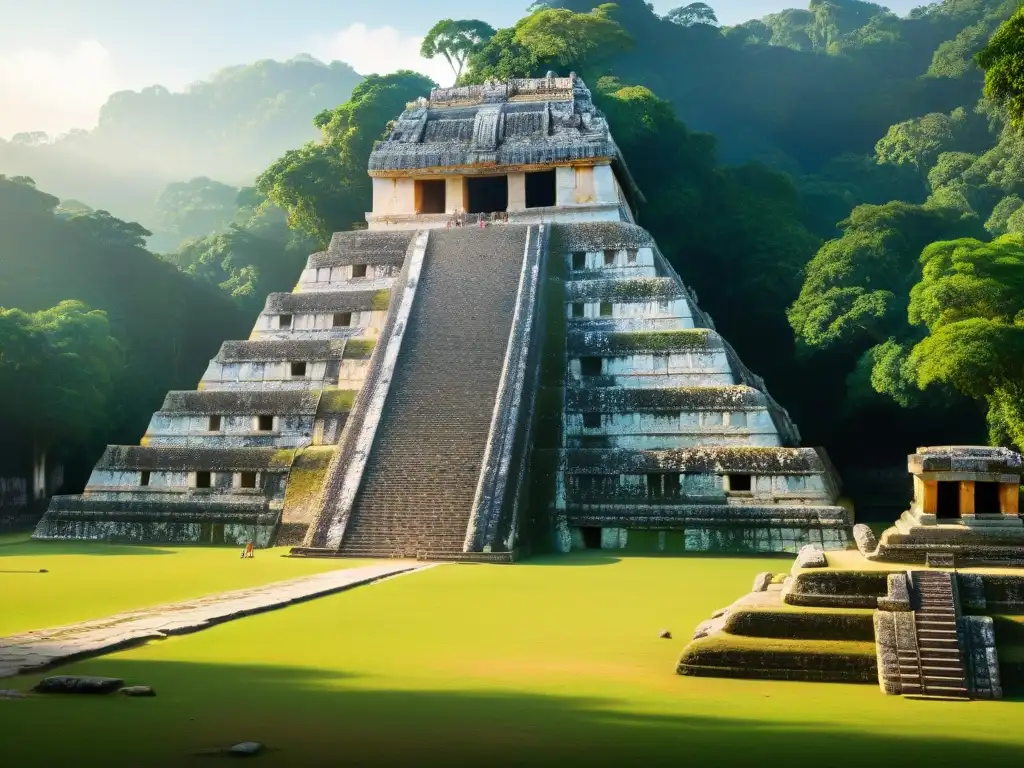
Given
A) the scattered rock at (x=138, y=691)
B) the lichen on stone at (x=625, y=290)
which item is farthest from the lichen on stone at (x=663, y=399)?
the scattered rock at (x=138, y=691)

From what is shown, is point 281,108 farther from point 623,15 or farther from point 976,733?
point 976,733

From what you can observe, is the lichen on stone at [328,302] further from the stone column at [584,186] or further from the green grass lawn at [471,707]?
the green grass lawn at [471,707]

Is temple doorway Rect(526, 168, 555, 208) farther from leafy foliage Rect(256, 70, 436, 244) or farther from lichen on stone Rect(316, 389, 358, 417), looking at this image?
lichen on stone Rect(316, 389, 358, 417)

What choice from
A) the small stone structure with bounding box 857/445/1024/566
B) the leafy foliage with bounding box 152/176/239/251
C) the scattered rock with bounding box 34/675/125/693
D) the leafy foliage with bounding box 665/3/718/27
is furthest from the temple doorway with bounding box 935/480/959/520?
the leafy foliage with bounding box 152/176/239/251

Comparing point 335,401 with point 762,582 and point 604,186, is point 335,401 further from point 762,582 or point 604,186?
point 762,582

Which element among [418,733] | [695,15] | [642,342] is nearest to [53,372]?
[642,342]
